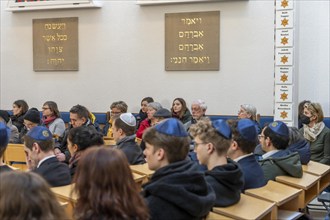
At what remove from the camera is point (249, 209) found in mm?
3322

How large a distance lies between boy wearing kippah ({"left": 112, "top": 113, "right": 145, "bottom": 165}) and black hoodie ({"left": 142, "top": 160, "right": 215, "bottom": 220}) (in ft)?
8.17

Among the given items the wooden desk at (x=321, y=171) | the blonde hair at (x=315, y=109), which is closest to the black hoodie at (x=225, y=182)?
the wooden desk at (x=321, y=171)

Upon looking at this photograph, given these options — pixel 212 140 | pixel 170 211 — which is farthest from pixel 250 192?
pixel 170 211

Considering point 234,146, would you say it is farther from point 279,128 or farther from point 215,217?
point 215,217

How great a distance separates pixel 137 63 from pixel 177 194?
774 cm

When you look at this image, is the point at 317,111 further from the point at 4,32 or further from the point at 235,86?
the point at 4,32

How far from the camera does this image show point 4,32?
11.3 metres

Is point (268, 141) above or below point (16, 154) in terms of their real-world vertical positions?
above

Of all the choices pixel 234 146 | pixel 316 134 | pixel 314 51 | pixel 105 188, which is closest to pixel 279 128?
pixel 234 146

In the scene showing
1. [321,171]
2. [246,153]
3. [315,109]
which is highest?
[315,109]

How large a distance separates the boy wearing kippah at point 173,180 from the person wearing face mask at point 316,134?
438 centimetres

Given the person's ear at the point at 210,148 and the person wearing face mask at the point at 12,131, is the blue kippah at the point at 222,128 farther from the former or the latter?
the person wearing face mask at the point at 12,131

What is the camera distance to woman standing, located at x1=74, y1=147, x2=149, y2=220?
223 cm

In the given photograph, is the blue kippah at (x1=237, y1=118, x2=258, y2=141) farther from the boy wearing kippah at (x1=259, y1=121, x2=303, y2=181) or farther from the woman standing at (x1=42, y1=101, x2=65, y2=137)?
the woman standing at (x1=42, y1=101, x2=65, y2=137)
